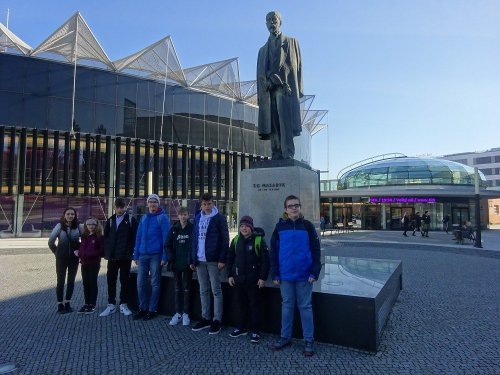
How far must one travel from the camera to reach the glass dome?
41.4 m

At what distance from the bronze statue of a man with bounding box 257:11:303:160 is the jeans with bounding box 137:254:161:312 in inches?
128

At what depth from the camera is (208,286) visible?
5.62m

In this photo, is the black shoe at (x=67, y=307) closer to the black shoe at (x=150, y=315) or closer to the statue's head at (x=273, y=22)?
the black shoe at (x=150, y=315)

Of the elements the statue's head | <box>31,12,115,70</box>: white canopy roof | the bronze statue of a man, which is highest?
<box>31,12,115,70</box>: white canopy roof

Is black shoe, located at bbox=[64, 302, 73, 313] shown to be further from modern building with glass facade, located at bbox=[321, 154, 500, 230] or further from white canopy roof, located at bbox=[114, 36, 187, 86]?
modern building with glass facade, located at bbox=[321, 154, 500, 230]

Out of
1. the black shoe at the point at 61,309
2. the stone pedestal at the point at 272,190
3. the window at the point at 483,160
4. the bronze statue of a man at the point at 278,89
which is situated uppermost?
the window at the point at 483,160

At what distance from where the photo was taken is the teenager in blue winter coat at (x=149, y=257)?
6.16 meters

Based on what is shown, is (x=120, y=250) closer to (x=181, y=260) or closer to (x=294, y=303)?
(x=181, y=260)

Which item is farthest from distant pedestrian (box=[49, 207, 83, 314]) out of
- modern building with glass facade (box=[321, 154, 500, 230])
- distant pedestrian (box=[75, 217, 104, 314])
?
modern building with glass facade (box=[321, 154, 500, 230])

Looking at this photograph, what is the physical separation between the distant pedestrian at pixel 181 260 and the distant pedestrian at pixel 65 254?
1.92 metres

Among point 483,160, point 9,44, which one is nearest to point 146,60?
point 9,44

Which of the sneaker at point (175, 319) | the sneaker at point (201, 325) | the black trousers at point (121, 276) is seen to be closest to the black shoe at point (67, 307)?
the black trousers at point (121, 276)

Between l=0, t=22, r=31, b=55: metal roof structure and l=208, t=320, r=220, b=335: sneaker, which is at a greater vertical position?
l=0, t=22, r=31, b=55: metal roof structure

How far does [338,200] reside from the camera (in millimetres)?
41500
